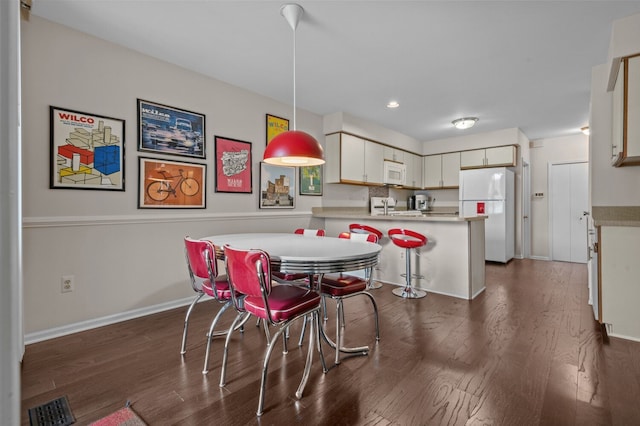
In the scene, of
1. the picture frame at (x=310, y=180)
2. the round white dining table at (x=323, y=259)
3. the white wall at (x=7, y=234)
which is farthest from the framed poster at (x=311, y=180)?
the white wall at (x=7, y=234)

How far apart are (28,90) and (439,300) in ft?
13.3

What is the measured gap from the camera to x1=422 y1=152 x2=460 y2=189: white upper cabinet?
6137 mm

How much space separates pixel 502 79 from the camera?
340 centimetres

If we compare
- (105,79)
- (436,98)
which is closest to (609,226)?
(436,98)

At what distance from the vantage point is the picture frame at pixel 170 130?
9.46 feet

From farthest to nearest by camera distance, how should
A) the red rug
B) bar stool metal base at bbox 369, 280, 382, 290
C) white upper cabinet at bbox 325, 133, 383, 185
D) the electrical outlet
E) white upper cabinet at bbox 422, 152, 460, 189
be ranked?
white upper cabinet at bbox 422, 152, 460, 189, white upper cabinet at bbox 325, 133, 383, 185, bar stool metal base at bbox 369, 280, 382, 290, the electrical outlet, the red rug

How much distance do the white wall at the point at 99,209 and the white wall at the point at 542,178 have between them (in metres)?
5.84

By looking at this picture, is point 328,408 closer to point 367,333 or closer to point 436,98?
point 367,333

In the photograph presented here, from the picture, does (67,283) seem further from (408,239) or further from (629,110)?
(629,110)

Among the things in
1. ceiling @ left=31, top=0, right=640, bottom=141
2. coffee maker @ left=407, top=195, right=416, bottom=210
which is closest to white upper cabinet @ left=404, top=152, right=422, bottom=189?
coffee maker @ left=407, top=195, right=416, bottom=210

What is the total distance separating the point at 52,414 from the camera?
1.54 m

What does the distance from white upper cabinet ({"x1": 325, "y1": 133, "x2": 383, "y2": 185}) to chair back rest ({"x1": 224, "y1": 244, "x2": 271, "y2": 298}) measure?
3195 mm

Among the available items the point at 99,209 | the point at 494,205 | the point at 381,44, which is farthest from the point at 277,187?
the point at 494,205

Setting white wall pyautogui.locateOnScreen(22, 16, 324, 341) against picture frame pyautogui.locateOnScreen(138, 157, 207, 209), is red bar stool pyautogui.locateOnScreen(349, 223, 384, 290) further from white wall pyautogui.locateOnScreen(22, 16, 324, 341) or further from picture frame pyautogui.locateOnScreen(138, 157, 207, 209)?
picture frame pyautogui.locateOnScreen(138, 157, 207, 209)
